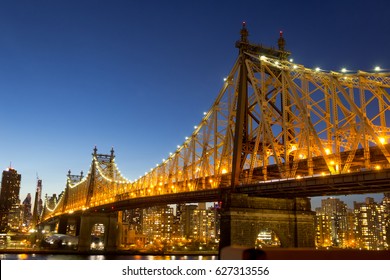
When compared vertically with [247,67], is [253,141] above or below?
below

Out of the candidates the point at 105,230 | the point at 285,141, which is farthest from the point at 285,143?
the point at 105,230

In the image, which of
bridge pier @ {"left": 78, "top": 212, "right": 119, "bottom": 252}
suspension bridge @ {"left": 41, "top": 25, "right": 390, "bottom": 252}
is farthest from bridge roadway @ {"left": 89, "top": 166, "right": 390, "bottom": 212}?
bridge pier @ {"left": 78, "top": 212, "right": 119, "bottom": 252}

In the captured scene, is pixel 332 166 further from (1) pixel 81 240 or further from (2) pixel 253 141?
(1) pixel 81 240

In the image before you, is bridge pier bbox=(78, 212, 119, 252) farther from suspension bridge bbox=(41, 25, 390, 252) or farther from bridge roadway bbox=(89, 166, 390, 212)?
bridge roadway bbox=(89, 166, 390, 212)

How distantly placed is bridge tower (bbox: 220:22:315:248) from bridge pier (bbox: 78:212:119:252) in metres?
57.5

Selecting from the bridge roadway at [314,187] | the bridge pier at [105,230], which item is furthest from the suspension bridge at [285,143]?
the bridge pier at [105,230]

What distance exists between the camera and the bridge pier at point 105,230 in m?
96.2

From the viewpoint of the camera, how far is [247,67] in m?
49.2

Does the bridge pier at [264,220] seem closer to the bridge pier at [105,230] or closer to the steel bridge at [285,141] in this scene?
the steel bridge at [285,141]

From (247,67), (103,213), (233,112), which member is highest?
(247,67)

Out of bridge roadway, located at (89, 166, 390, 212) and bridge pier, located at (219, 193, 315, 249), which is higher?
bridge roadway, located at (89, 166, 390, 212)

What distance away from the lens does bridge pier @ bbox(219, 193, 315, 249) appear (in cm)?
4219

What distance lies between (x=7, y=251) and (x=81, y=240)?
15994 mm
